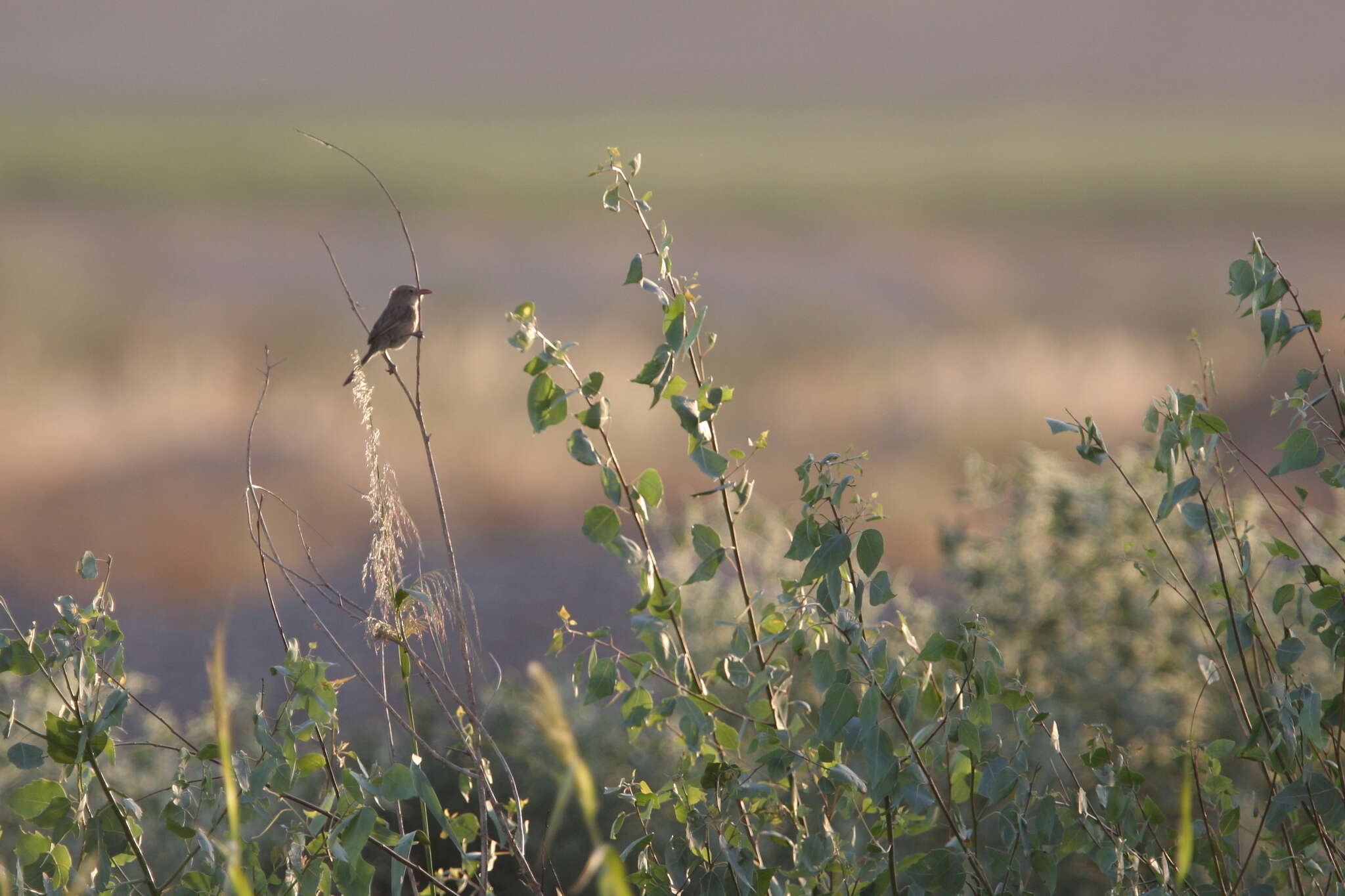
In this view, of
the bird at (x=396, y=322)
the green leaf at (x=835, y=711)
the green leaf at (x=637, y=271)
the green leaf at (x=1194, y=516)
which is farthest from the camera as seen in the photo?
the bird at (x=396, y=322)

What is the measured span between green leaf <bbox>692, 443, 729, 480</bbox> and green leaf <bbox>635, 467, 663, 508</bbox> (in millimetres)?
62

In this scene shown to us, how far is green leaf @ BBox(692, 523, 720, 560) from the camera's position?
4.95 ft

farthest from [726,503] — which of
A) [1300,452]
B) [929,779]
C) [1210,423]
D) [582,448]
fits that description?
[1300,452]

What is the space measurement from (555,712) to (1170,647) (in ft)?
15.1

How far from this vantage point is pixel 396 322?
2.89 metres

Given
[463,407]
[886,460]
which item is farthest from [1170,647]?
[463,407]

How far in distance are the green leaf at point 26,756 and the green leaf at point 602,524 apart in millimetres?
828

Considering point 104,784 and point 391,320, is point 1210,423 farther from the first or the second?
point 391,320

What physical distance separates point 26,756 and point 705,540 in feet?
3.24

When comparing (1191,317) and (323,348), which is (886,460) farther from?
(1191,317)

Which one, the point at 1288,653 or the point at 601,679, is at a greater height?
the point at 1288,653

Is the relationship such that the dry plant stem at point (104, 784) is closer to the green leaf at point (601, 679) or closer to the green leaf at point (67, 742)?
the green leaf at point (67, 742)

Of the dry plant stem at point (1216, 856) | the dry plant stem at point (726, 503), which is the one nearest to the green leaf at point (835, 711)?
the dry plant stem at point (726, 503)

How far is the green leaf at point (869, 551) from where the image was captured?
1.51 metres
